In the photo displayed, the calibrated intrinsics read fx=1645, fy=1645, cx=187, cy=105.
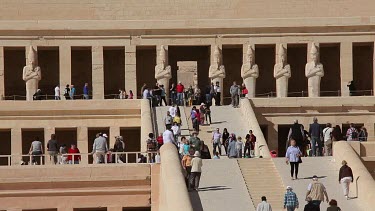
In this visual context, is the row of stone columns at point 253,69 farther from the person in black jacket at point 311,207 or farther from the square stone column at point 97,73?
the person in black jacket at point 311,207

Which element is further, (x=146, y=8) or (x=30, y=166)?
(x=146, y=8)

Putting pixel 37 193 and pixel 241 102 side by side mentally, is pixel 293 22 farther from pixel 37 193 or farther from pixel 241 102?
pixel 37 193

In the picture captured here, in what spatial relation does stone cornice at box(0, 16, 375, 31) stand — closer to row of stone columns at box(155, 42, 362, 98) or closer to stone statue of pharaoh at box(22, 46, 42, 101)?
row of stone columns at box(155, 42, 362, 98)

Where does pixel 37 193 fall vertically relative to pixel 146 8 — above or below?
below

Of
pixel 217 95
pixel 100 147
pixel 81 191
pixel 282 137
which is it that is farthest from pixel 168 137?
pixel 282 137

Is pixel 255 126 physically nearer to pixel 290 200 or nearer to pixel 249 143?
pixel 249 143

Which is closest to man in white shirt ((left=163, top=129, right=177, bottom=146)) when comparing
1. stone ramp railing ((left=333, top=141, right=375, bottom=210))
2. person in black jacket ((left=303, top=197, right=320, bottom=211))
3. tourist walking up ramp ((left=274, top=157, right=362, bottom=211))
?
tourist walking up ramp ((left=274, top=157, right=362, bottom=211))

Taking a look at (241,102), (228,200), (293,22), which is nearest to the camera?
(228,200)

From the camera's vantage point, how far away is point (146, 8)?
6825 cm

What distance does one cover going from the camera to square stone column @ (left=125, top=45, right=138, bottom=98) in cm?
6556

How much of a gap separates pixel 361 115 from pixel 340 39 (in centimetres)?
647

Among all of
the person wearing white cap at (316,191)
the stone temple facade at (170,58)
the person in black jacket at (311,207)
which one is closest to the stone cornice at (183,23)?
the stone temple facade at (170,58)

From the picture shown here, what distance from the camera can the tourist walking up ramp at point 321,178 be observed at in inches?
1741

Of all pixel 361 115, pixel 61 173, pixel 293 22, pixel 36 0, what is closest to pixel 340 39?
pixel 293 22
